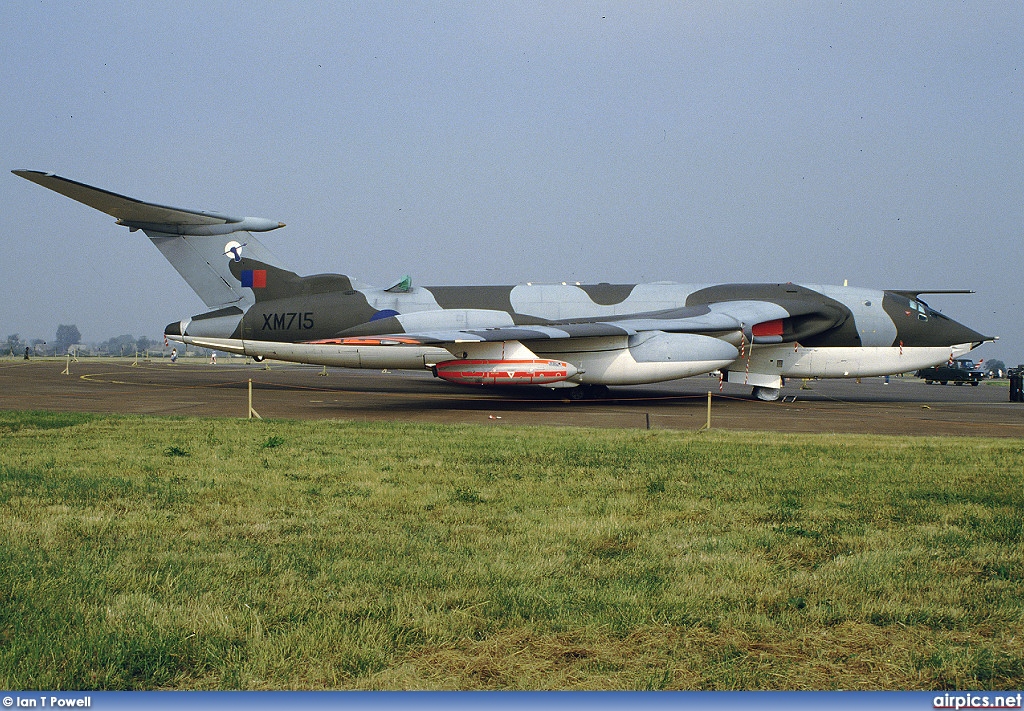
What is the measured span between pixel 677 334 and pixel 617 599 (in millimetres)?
15212

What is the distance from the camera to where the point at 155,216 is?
20.1 m

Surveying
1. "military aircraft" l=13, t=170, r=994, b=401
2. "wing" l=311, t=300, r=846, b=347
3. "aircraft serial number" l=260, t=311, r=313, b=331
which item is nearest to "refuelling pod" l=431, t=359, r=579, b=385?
"wing" l=311, t=300, r=846, b=347

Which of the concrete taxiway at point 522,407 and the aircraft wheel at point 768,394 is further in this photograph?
the aircraft wheel at point 768,394

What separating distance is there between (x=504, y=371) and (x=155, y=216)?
10.5 m

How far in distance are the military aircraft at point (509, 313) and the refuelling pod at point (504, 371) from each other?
1.59 meters

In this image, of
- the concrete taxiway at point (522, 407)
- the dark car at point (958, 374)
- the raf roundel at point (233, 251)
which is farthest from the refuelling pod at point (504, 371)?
the dark car at point (958, 374)

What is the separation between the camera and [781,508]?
6309 millimetres

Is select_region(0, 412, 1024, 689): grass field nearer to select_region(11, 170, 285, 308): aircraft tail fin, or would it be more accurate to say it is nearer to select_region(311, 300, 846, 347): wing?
select_region(311, 300, 846, 347): wing

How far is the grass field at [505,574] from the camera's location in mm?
3178

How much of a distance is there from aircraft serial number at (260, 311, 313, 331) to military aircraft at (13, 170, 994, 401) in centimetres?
3

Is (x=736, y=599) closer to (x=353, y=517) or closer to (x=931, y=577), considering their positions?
(x=931, y=577)

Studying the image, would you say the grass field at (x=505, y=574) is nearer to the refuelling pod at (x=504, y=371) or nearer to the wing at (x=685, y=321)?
the refuelling pod at (x=504, y=371)

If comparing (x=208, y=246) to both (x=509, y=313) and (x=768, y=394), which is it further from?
(x=768, y=394)

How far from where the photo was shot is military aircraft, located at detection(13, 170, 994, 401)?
1989 centimetres
